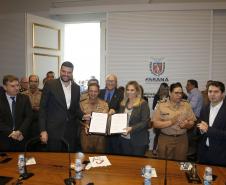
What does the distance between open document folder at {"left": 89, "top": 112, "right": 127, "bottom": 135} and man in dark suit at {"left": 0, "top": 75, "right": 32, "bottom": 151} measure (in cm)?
83

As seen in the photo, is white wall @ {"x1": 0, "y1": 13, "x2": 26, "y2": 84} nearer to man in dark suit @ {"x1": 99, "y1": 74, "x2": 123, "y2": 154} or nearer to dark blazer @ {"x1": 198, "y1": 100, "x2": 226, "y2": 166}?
man in dark suit @ {"x1": 99, "y1": 74, "x2": 123, "y2": 154}

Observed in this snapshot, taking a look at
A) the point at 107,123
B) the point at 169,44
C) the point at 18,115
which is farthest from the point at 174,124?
the point at 169,44

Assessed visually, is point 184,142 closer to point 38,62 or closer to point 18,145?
point 18,145

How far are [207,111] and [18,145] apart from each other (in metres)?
2.28

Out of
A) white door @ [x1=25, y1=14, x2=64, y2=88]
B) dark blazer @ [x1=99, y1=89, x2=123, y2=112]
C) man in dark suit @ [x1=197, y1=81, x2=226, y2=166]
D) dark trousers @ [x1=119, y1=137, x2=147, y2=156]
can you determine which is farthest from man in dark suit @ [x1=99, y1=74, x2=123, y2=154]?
white door @ [x1=25, y1=14, x2=64, y2=88]

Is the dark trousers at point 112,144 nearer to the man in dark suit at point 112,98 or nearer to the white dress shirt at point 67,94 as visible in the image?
the man in dark suit at point 112,98

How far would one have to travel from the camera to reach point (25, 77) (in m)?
5.77

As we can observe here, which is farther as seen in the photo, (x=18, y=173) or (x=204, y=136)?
(x=204, y=136)

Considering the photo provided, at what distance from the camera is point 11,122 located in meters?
3.51

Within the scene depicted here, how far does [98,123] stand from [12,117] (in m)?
1.06

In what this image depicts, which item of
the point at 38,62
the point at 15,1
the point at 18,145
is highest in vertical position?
the point at 15,1

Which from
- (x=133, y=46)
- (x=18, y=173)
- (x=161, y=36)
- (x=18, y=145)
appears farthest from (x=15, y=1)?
(x=18, y=173)

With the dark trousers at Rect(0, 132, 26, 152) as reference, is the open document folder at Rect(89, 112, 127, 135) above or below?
above

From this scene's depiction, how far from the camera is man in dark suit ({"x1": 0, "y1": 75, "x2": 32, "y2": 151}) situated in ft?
11.3
